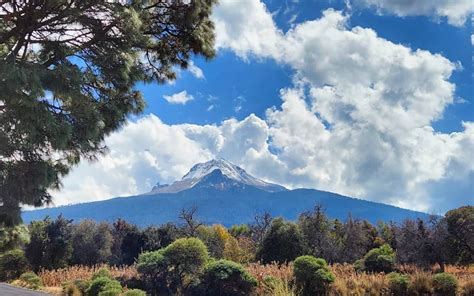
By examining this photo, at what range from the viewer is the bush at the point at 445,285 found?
47.2ft

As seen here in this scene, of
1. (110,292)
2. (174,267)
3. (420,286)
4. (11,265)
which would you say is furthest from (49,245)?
(420,286)

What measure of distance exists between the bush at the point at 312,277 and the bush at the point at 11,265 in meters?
16.8

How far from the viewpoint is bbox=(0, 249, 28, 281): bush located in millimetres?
25375

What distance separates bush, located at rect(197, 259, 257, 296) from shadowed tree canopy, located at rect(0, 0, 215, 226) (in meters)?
9.60

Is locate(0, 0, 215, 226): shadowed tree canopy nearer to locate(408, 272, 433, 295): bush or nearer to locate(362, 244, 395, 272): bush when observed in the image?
locate(408, 272, 433, 295): bush

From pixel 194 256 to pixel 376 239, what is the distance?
32.7m

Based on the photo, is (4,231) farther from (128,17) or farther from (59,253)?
(59,253)

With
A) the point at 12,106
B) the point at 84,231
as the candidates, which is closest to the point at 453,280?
the point at 12,106

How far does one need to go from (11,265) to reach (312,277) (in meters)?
18.0

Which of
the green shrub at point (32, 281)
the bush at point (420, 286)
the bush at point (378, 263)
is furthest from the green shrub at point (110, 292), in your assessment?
the bush at point (378, 263)

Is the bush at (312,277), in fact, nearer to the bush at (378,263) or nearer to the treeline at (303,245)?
the bush at (378,263)

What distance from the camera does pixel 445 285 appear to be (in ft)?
47.4

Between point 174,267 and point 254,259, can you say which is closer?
point 174,267

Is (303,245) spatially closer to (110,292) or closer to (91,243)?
(91,243)
